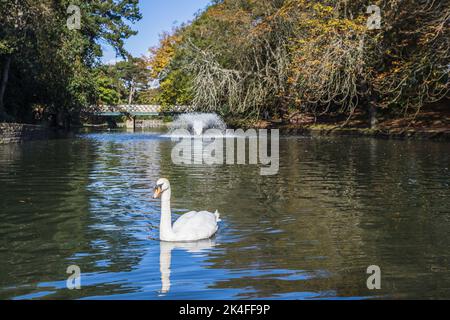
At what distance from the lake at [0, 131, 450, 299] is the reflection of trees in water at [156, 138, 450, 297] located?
0.03m

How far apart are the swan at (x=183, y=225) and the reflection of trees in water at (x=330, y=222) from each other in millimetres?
497

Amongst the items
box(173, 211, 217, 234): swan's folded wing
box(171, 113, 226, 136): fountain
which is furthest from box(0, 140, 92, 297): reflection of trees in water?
box(171, 113, 226, 136): fountain

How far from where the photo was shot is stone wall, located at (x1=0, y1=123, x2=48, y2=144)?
116ft

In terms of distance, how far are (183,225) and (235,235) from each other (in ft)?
3.20

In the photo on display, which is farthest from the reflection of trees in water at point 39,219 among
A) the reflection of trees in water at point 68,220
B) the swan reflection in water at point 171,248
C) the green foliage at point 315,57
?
the green foliage at point 315,57

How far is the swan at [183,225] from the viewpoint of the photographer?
9.91 meters

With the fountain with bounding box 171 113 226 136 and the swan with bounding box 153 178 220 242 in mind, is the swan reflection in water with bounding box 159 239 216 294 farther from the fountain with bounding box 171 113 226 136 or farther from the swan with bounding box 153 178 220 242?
the fountain with bounding box 171 113 226 136

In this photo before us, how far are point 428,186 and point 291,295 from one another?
34.4 ft

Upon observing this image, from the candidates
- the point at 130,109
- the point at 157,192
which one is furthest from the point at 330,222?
the point at 130,109

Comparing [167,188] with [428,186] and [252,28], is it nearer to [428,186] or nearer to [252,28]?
[428,186]

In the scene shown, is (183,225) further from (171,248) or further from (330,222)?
(330,222)

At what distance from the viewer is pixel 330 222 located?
38.3 feet

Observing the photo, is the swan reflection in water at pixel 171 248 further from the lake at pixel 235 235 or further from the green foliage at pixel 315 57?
the green foliage at pixel 315 57
